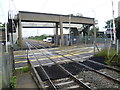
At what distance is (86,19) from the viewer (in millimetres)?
29547

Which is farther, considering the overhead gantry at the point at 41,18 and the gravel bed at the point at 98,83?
the overhead gantry at the point at 41,18

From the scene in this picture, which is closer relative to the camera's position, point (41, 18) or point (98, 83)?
point (98, 83)

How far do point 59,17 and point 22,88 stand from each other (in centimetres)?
2193

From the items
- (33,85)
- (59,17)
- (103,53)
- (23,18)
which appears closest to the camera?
(33,85)

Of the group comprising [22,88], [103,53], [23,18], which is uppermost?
[23,18]

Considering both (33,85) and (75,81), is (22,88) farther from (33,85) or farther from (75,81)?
(75,81)

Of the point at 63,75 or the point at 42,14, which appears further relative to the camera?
the point at 42,14

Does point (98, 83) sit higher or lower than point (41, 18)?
lower

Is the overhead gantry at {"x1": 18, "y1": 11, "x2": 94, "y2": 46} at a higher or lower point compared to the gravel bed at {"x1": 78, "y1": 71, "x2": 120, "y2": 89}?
higher

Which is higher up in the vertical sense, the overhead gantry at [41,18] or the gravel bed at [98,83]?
the overhead gantry at [41,18]

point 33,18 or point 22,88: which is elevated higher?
point 33,18

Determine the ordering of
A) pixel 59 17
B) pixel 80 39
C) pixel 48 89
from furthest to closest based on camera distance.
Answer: pixel 80 39 < pixel 59 17 < pixel 48 89

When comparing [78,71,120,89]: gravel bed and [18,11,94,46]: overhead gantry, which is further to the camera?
[18,11,94,46]: overhead gantry

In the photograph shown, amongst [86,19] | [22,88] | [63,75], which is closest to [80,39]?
[86,19]
